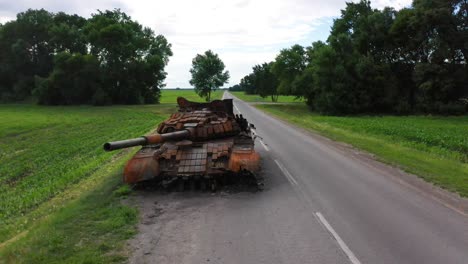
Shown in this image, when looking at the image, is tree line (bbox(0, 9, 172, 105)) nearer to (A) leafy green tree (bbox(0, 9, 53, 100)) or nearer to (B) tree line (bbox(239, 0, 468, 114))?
(A) leafy green tree (bbox(0, 9, 53, 100))

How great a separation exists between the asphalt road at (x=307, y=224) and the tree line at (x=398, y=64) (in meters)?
36.6

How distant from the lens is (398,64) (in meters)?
52.9

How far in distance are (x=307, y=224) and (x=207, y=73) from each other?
70.0 meters

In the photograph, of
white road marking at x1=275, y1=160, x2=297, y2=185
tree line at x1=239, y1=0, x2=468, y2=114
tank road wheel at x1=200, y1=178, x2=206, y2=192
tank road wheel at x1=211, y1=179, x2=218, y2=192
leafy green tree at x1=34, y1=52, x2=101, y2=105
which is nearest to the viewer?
tank road wheel at x1=211, y1=179, x2=218, y2=192

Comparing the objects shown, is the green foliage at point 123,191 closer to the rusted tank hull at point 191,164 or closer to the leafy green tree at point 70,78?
the rusted tank hull at point 191,164

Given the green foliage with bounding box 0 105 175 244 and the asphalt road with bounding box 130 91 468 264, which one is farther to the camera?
the green foliage with bounding box 0 105 175 244

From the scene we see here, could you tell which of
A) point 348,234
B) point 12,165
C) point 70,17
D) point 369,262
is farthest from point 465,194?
point 70,17

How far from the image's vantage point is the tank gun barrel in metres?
9.96

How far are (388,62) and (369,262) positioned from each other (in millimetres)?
50726

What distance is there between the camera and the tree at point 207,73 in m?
76.8

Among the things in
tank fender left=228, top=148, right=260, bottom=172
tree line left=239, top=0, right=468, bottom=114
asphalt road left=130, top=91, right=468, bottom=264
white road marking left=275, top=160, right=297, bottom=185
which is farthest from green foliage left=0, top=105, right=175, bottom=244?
tree line left=239, top=0, right=468, bottom=114

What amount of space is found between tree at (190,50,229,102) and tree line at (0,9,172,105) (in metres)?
6.26

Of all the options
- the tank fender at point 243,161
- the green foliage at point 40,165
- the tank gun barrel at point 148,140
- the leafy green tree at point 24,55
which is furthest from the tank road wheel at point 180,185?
the leafy green tree at point 24,55

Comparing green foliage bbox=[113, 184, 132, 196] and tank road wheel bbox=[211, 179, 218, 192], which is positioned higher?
tank road wheel bbox=[211, 179, 218, 192]
